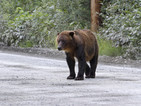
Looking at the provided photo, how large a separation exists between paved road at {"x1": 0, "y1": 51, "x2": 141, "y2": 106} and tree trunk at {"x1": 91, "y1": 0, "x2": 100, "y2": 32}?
9.73m

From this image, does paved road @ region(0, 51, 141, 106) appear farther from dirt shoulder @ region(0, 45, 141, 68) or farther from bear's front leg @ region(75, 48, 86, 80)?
dirt shoulder @ region(0, 45, 141, 68)

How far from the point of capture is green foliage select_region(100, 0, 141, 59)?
19.7 meters

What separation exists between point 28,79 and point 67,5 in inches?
595

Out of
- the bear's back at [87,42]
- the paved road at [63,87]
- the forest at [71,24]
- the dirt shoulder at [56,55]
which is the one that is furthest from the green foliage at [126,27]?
the bear's back at [87,42]

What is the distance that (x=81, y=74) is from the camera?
1191 cm

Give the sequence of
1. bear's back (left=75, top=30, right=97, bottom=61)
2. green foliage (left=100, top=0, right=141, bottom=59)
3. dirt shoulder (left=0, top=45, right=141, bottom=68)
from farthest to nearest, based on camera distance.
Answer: green foliage (left=100, top=0, right=141, bottom=59), dirt shoulder (left=0, top=45, right=141, bottom=68), bear's back (left=75, top=30, right=97, bottom=61)

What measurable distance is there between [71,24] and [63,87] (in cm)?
1487

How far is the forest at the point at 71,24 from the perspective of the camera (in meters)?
20.8

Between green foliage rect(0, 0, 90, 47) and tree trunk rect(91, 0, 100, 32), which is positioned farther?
green foliage rect(0, 0, 90, 47)

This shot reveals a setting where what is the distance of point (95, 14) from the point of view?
25.1 m

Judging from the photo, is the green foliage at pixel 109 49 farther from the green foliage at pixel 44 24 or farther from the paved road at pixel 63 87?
the paved road at pixel 63 87

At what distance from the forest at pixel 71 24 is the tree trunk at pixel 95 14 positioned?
0.80ft

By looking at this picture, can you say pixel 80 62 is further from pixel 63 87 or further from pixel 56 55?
pixel 56 55

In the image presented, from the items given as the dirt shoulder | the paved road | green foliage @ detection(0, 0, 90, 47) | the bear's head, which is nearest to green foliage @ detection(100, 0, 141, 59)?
the dirt shoulder
